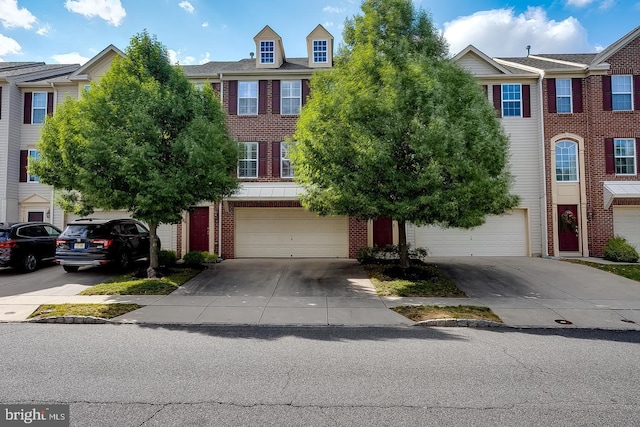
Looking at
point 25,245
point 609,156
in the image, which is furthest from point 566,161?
point 25,245

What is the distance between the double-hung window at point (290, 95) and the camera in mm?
17062

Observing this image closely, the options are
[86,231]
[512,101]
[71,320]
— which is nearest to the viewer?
[71,320]

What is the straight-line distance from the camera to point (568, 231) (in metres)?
16.4

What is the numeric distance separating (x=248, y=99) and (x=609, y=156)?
1725 centimetres

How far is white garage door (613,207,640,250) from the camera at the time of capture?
16.3 metres

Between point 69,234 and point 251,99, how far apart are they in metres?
9.76

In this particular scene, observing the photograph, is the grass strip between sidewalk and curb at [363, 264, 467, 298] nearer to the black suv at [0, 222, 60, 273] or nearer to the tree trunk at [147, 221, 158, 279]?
the tree trunk at [147, 221, 158, 279]

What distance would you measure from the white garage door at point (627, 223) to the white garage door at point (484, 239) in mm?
4020

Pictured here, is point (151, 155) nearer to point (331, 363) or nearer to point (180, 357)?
point (180, 357)

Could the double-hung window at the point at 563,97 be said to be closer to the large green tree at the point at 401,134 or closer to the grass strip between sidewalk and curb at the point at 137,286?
the large green tree at the point at 401,134

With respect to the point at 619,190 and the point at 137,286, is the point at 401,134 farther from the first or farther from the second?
the point at 619,190

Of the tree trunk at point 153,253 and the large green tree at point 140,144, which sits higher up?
the large green tree at point 140,144

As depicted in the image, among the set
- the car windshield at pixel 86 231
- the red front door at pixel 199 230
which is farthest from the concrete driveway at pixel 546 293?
the red front door at pixel 199 230

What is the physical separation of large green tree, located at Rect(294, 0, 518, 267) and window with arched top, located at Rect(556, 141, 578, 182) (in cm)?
807
